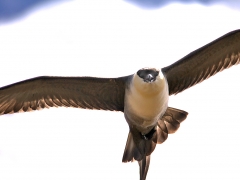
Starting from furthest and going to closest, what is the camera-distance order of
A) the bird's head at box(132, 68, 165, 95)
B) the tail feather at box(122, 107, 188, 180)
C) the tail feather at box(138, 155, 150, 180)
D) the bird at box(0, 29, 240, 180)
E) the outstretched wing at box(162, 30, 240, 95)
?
1. the tail feather at box(138, 155, 150, 180)
2. the tail feather at box(122, 107, 188, 180)
3. the outstretched wing at box(162, 30, 240, 95)
4. the bird at box(0, 29, 240, 180)
5. the bird's head at box(132, 68, 165, 95)

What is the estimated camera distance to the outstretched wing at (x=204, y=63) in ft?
32.0

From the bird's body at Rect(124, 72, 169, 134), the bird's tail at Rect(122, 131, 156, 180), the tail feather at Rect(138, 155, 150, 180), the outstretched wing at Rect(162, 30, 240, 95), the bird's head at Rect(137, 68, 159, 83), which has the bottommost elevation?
the tail feather at Rect(138, 155, 150, 180)

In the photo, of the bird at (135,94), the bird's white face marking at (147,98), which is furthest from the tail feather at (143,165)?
the bird's white face marking at (147,98)

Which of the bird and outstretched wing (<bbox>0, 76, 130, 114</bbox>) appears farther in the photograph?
outstretched wing (<bbox>0, 76, 130, 114</bbox>)

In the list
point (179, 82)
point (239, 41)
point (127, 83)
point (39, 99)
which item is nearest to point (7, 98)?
point (39, 99)

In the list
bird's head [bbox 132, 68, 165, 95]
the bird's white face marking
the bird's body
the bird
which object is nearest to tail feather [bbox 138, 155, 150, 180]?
the bird

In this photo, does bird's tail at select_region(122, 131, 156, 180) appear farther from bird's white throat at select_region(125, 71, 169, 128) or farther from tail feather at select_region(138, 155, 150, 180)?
bird's white throat at select_region(125, 71, 169, 128)

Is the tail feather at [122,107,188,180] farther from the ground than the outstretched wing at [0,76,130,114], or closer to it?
closer to it

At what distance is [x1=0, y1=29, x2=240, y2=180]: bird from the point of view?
31.3ft

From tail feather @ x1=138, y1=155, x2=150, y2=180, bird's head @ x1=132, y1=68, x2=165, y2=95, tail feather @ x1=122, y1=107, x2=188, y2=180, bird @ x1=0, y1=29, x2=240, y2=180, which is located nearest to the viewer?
bird's head @ x1=132, y1=68, x2=165, y2=95

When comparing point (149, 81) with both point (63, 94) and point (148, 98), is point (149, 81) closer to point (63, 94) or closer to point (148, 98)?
point (148, 98)

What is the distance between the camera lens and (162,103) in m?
9.33

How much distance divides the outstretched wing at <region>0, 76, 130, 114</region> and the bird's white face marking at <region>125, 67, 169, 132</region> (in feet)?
1.61

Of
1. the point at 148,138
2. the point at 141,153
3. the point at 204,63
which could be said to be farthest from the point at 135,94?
the point at 204,63
